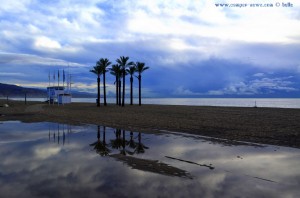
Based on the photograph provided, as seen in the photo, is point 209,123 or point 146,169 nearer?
point 146,169

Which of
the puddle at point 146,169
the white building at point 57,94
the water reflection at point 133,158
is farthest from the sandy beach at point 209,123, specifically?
the white building at point 57,94

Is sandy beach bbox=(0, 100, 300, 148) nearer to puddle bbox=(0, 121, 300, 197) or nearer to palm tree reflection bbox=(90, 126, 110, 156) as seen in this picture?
puddle bbox=(0, 121, 300, 197)

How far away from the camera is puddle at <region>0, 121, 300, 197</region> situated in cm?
636

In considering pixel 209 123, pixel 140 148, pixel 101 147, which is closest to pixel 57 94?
pixel 209 123

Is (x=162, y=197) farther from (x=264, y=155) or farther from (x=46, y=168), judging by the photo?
(x=264, y=155)

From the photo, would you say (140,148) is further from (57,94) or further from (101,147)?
(57,94)

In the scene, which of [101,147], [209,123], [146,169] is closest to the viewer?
[146,169]

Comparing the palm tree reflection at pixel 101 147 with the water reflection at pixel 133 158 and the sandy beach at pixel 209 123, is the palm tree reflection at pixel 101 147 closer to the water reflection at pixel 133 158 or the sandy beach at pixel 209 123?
the water reflection at pixel 133 158

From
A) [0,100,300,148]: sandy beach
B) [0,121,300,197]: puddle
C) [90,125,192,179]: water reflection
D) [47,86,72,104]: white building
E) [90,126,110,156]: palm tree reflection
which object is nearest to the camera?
[0,121,300,197]: puddle

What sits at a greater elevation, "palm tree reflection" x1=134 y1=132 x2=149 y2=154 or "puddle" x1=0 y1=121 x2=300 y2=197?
"puddle" x1=0 y1=121 x2=300 y2=197

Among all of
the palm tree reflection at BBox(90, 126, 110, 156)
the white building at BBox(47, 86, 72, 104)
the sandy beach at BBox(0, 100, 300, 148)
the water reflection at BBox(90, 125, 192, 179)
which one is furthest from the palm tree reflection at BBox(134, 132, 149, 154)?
the white building at BBox(47, 86, 72, 104)

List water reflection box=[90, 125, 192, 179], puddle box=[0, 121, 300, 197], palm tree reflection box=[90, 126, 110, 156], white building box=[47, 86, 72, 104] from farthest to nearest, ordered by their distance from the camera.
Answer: white building box=[47, 86, 72, 104], palm tree reflection box=[90, 126, 110, 156], water reflection box=[90, 125, 192, 179], puddle box=[0, 121, 300, 197]

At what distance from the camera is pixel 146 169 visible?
8211mm

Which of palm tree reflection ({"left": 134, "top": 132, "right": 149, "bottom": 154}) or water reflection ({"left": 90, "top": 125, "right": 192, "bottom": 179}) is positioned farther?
palm tree reflection ({"left": 134, "top": 132, "right": 149, "bottom": 154})
